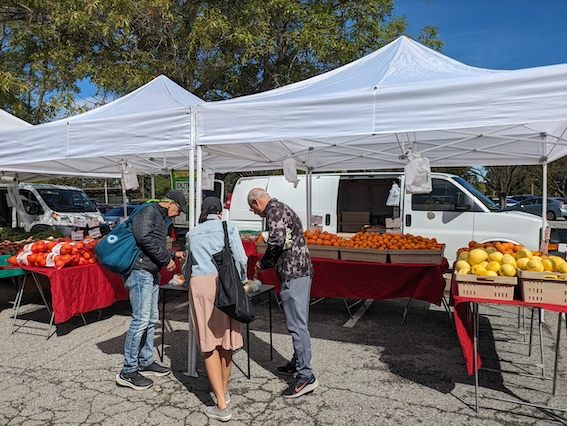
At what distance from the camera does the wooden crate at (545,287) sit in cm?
332

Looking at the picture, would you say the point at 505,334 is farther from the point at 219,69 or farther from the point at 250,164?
the point at 219,69

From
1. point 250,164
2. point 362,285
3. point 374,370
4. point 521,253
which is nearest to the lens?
point 521,253

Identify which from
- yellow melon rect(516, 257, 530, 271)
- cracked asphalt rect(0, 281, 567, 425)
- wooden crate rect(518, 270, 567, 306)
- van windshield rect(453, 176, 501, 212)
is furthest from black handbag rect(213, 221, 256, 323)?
van windshield rect(453, 176, 501, 212)

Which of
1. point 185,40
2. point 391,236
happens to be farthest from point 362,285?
point 185,40

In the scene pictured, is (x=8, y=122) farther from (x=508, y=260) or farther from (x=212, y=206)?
(x=508, y=260)

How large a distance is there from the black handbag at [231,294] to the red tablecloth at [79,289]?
2.67m

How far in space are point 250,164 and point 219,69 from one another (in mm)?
3565

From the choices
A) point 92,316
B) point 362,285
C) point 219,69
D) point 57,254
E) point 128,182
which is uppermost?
point 219,69

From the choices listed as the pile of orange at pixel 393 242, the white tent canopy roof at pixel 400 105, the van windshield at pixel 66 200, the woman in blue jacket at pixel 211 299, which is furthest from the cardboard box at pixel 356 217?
the van windshield at pixel 66 200

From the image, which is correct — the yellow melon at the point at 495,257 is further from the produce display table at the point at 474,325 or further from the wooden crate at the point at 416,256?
the wooden crate at the point at 416,256

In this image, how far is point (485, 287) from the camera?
11.5 ft

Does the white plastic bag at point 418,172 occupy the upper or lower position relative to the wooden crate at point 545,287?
upper

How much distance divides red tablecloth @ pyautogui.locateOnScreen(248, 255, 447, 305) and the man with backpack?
250 centimetres

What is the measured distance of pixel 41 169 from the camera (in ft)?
30.7
